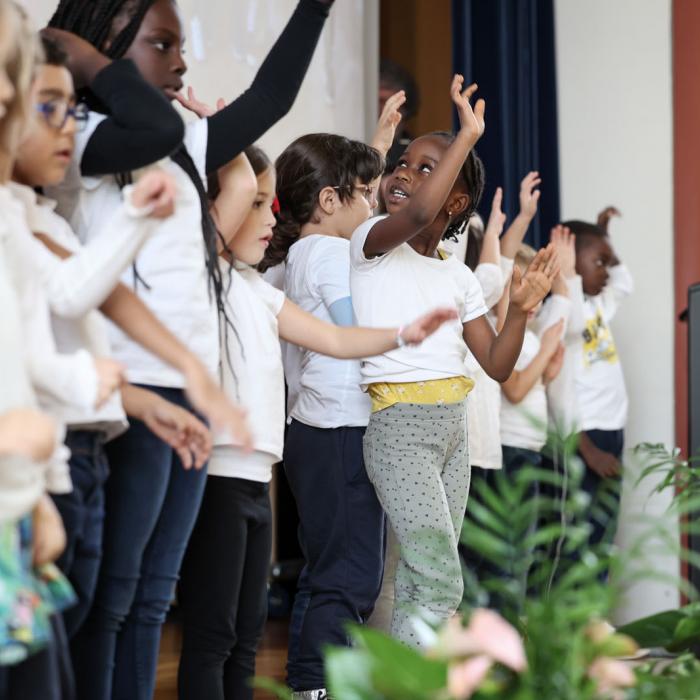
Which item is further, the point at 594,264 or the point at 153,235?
the point at 594,264

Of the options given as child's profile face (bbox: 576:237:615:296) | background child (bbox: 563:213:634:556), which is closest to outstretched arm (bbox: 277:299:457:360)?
background child (bbox: 563:213:634:556)

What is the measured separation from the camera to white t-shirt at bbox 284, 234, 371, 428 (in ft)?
7.09

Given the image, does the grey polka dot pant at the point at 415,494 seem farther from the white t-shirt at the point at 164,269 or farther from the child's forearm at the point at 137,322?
the child's forearm at the point at 137,322

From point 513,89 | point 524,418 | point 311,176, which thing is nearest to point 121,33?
point 311,176

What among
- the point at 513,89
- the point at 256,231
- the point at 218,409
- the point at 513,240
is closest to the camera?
the point at 218,409

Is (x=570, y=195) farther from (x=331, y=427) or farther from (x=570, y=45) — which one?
(x=331, y=427)

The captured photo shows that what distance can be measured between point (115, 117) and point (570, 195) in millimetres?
3146

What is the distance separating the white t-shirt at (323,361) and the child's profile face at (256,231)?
307 mm

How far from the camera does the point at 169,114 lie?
1.50m

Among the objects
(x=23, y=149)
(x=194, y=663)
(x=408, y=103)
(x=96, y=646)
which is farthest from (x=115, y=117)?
(x=408, y=103)

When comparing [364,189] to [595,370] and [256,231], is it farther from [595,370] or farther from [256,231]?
[595,370]

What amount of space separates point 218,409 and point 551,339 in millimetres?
2155

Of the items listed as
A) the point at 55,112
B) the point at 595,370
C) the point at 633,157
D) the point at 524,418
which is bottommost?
the point at 524,418

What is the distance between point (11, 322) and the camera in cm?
112
